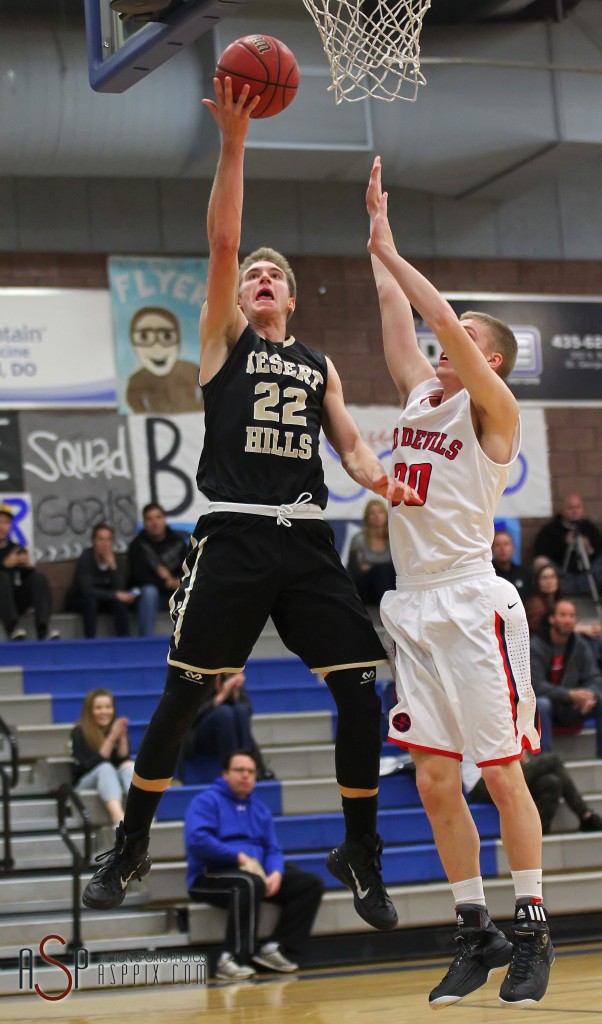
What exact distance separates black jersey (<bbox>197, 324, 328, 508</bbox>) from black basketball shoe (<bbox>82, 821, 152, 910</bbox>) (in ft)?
4.81

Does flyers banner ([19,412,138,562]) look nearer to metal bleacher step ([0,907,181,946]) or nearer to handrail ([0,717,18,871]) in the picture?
handrail ([0,717,18,871])

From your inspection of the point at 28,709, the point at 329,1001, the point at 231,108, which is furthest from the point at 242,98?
the point at 28,709

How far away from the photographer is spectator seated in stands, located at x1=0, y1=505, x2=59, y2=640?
1302 cm

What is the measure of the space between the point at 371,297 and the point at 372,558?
3687 millimetres

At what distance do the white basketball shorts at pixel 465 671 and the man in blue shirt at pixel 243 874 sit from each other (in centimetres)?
429

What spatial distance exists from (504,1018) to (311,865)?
4093mm

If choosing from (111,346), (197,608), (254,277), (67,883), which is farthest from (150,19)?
(111,346)

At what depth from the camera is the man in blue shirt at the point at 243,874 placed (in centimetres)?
910

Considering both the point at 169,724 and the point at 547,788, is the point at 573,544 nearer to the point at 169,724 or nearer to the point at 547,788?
the point at 547,788

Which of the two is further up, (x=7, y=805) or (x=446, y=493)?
A: (x=446, y=493)

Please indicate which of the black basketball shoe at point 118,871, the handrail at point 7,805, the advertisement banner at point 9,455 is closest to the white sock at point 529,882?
the black basketball shoe at point 118,871

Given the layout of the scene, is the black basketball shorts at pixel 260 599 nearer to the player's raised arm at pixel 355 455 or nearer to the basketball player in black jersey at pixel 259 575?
the basketball player in black jersey at pixel 259 575

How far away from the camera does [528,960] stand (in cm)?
506

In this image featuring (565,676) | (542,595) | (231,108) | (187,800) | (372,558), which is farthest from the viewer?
(372,558)
